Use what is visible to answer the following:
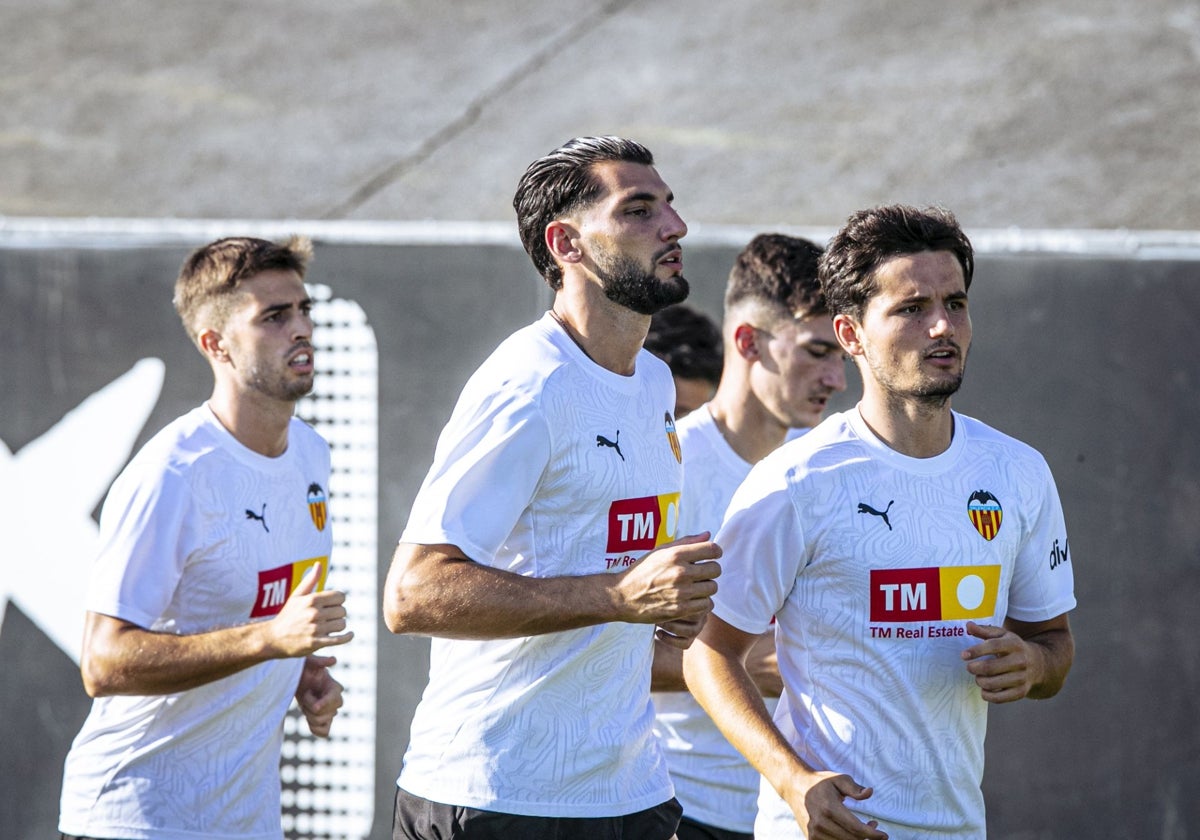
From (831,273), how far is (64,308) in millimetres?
3547

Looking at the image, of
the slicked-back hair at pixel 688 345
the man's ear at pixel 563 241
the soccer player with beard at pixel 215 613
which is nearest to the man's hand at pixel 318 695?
the soccer player with beard at pixel 215 613

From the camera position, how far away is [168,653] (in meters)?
3.30

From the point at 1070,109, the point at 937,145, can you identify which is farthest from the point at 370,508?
the point at 1070,109

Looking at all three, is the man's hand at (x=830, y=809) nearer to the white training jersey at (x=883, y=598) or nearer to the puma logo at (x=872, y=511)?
the white training jersey at (x=883, y=598)

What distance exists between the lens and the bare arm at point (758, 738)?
258cm

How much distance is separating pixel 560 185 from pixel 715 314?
227 centimetres

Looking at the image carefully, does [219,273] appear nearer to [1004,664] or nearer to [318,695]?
[318,695]

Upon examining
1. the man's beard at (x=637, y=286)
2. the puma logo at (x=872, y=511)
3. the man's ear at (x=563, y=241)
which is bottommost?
the puma logo at (x=872, y=511)

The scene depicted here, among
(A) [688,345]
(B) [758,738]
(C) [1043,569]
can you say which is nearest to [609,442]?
(B) [758,738]

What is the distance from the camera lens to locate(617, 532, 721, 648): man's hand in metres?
2.48

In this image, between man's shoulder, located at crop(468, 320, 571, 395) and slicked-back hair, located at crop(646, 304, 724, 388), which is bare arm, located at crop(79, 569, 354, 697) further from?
slicked-back hair, located at crop(646, 304, 724, 388)

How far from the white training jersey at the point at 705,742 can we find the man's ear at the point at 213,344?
1388mm

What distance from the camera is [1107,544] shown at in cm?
511

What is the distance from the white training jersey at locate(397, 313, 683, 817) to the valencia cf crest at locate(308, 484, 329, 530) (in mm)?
1074
